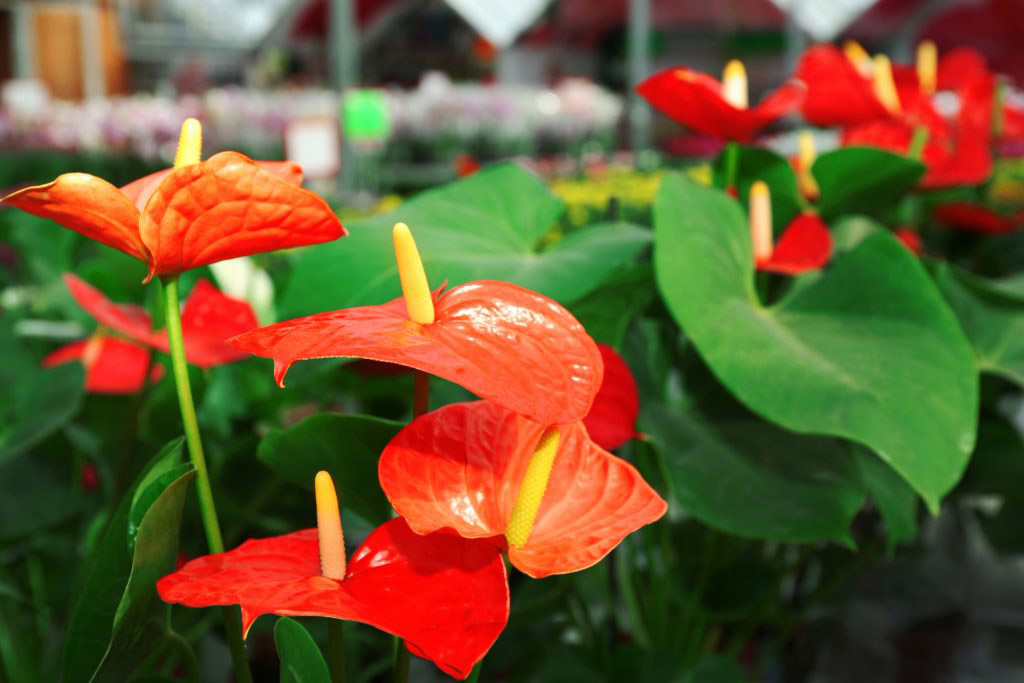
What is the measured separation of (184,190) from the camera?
293mm

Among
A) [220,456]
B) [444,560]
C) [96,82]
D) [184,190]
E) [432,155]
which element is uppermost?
[184,190]

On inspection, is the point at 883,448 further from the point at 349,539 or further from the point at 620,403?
the point at 349,539

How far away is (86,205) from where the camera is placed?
0.29 m

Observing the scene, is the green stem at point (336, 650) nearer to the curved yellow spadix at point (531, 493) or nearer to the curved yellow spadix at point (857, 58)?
the curved yellow spadix at point (531, 493)

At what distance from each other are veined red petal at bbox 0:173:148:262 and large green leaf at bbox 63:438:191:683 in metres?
0.08

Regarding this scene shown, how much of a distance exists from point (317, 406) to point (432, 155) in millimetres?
3230

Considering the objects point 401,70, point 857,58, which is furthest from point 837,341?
point 401,70

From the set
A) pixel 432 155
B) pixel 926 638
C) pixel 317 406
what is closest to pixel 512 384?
pixel 317 406

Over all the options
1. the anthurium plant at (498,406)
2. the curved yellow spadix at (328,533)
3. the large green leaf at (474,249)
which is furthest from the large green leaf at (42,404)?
the curved yellow spadix at (328,533)

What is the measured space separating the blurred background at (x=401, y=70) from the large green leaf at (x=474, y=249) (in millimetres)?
1203

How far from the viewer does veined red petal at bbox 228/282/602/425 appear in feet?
0.87

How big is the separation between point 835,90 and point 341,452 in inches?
19.3

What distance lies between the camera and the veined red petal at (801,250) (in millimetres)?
542

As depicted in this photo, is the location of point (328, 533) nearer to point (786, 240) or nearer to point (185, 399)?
point (185, 399)
